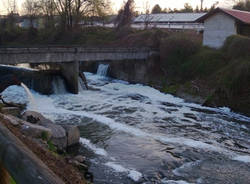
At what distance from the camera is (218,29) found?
1335 inches

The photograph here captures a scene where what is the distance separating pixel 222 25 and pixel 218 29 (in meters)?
0.63

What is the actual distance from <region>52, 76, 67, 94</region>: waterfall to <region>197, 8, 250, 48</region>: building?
17.6m

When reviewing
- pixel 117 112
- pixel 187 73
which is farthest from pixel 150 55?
pixel 117 112

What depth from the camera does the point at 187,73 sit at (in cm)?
3250

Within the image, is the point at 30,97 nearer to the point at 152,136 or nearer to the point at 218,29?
the point at 152,136

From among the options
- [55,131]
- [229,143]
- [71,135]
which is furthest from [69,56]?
[229,143]

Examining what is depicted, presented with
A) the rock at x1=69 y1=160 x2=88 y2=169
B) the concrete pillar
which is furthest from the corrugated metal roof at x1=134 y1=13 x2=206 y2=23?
the rock at x1=69 y1=160 x2=88 y2=169

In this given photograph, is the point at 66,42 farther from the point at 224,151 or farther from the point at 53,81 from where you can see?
the point at 224,151

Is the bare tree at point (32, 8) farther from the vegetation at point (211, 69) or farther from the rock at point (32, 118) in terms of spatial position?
the rock at point (32, 118)

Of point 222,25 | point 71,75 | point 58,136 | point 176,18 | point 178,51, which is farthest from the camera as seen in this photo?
point 176,18

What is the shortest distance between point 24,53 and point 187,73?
671 inches

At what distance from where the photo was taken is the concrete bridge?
25.5 m

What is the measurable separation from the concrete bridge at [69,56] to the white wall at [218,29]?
683 centimetres

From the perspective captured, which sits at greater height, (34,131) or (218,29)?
(218,29)
